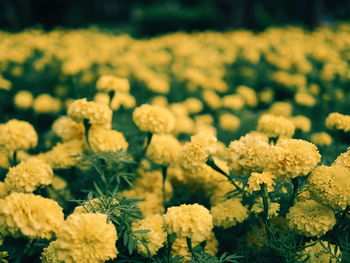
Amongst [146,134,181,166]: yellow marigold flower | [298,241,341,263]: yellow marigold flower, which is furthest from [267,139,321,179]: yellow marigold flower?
[146,134,181,166]: yellow marigold flower

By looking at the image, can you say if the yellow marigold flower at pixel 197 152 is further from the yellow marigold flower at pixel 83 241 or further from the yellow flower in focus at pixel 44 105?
the yellow flower in focus at pixel 44 105

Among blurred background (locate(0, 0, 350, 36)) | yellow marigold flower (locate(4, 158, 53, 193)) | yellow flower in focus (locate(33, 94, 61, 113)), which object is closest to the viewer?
yellow marigold flower (locate(4, 158, 53, 193))

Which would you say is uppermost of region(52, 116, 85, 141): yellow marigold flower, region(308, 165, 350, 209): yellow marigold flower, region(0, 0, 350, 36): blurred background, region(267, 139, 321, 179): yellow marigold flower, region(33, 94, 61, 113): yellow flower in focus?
region(267, 139, 321, 179): yellow marigold flower

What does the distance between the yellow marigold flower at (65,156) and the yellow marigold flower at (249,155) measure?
0.90m

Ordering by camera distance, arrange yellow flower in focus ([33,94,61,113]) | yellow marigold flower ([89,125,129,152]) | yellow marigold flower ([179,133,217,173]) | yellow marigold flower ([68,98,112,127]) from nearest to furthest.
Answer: yellow marigold flower ([179,133,217,173]) → yellow marigold flower ([68,98,112,127]) → yellow marigold flower ([89,125,129,152]) → yellow flower in focus ([33,94,61,113])

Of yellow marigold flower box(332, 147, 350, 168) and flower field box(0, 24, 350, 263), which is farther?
yellow marigold flower box(332, 147, 350, 168)

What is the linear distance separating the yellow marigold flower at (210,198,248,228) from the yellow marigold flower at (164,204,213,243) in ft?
1.01

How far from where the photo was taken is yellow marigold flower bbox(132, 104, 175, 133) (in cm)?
192

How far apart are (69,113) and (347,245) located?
1519 mm

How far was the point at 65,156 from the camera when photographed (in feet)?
6.18

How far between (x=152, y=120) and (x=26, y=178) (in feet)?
2.45

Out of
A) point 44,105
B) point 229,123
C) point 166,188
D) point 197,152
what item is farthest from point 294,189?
point 44,105

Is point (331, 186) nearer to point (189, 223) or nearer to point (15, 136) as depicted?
point (189, 223)

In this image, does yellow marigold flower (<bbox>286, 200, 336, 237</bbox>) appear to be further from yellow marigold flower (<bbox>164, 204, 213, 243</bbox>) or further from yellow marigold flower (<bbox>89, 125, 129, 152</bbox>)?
yellow marigold flower (<bbox>89, 125, 129, 152</bbox>)
